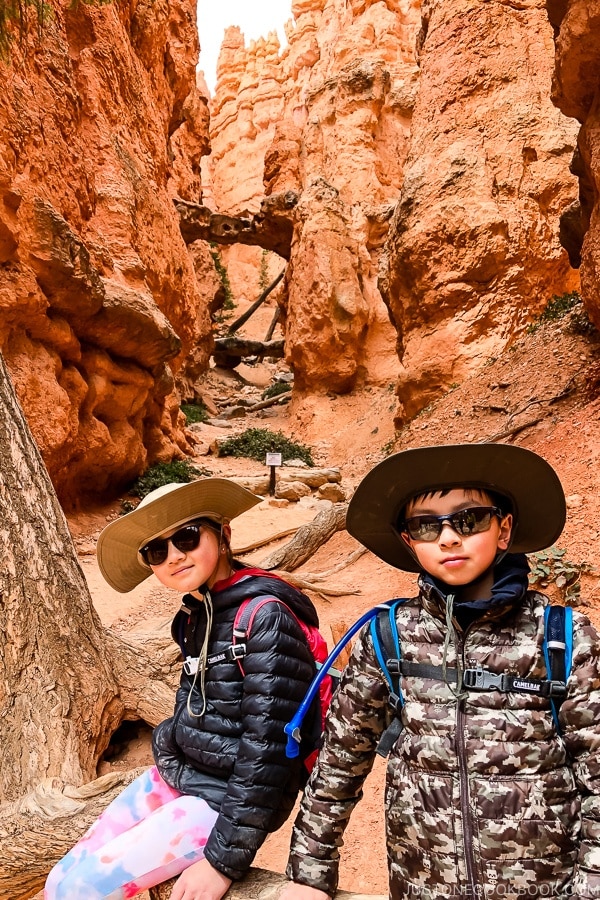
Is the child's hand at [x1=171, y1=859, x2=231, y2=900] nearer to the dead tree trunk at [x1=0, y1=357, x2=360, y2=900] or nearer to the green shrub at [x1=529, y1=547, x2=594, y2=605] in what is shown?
the dead tree trunk at [x1=0, y1=357, x2=360, y2=900]

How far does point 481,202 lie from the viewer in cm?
886

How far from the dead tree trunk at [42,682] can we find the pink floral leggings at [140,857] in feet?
2.30

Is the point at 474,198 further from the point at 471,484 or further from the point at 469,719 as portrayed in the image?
the point at 469,719

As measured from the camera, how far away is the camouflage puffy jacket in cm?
102

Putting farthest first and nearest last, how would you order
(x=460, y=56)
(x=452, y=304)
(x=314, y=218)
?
(x=314, y=218), (x=460, y=56), (x=452, y=304)

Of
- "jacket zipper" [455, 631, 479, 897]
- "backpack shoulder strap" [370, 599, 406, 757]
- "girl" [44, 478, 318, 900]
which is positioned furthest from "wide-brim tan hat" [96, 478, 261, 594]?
"jacket zipper" [455, 631, 479, 897]

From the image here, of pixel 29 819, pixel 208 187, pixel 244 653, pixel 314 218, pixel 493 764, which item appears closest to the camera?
pixel 493 764

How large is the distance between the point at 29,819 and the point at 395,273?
9.74 meters

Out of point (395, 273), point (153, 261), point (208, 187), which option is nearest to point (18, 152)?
point (153, 261)

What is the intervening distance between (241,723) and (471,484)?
893mm

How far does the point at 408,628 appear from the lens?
4.02 feet

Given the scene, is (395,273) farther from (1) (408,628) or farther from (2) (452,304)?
(1) (408,628)

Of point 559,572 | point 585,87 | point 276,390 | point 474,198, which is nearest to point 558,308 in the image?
point 474,198

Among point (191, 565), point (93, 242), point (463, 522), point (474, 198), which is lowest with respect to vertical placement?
point (191, 565)
